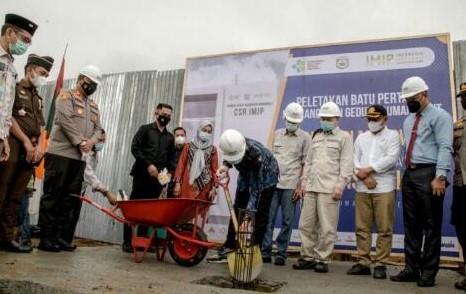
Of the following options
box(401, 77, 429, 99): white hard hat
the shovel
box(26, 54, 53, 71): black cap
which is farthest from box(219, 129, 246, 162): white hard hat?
box(26, 54, 53, 71): black cap

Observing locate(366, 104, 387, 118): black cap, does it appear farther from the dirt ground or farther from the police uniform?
the police uniform

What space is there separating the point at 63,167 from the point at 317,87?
370cm

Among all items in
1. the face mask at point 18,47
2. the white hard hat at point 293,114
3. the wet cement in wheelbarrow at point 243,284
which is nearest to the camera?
the wet cement in wheelbarrow at point 243,284

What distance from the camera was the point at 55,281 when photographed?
295 centimetres

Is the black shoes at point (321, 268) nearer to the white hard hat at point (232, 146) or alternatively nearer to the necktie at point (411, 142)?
the necktie at point (411, 142)

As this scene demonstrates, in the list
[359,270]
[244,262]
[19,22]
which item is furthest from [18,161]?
[359,270]

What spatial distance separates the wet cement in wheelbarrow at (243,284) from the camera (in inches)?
136

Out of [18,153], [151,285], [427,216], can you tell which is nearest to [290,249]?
[427,216]

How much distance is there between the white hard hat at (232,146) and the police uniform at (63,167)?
1.73 meters

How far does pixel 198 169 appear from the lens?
17.3ft

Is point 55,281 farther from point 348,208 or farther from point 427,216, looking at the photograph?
point 348,208

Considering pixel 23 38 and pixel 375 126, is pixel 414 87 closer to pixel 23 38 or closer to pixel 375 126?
pixel 375 126

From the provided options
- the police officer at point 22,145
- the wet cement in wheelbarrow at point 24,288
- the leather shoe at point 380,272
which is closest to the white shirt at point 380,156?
the leather shoe at point 380,272

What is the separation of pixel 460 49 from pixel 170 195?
4.31 m
